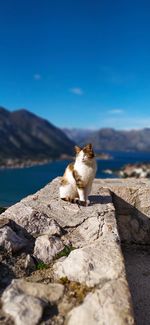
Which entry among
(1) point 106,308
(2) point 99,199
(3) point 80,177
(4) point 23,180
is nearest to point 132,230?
(2) point 99,199

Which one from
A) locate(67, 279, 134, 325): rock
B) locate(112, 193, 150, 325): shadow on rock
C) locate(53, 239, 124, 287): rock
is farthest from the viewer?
locate(112, 193, 150, 325): shadow on rock

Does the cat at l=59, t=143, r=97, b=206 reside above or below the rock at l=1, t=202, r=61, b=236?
above

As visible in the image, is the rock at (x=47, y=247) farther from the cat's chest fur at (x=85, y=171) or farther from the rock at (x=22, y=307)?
the cat's chest fur at (x=85, y=171)

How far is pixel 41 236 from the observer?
4895 mm

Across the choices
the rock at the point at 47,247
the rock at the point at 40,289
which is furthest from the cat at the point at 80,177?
the rock at the point at 40,289

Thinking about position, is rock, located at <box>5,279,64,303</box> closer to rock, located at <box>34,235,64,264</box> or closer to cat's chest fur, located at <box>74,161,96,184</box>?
rock, located at <box>34,235,64,264</box>

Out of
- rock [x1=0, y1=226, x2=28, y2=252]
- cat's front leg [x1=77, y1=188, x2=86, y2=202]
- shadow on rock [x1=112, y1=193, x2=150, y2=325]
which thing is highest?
cat's front leg [x1=77, y1=188, x2=86, y2=202]

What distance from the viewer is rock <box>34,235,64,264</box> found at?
15.0 ft

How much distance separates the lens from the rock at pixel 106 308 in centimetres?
315

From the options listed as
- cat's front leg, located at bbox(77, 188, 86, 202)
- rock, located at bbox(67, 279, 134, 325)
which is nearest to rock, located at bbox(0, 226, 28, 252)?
rock, located at bbox(67, 279, 134, 325)

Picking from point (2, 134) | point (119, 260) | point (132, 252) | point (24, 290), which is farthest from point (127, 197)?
point (2, 134)

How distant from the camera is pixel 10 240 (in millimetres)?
4535

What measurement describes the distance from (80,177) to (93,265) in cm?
224

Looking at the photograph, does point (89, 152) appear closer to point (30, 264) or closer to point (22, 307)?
point (30, 264)
